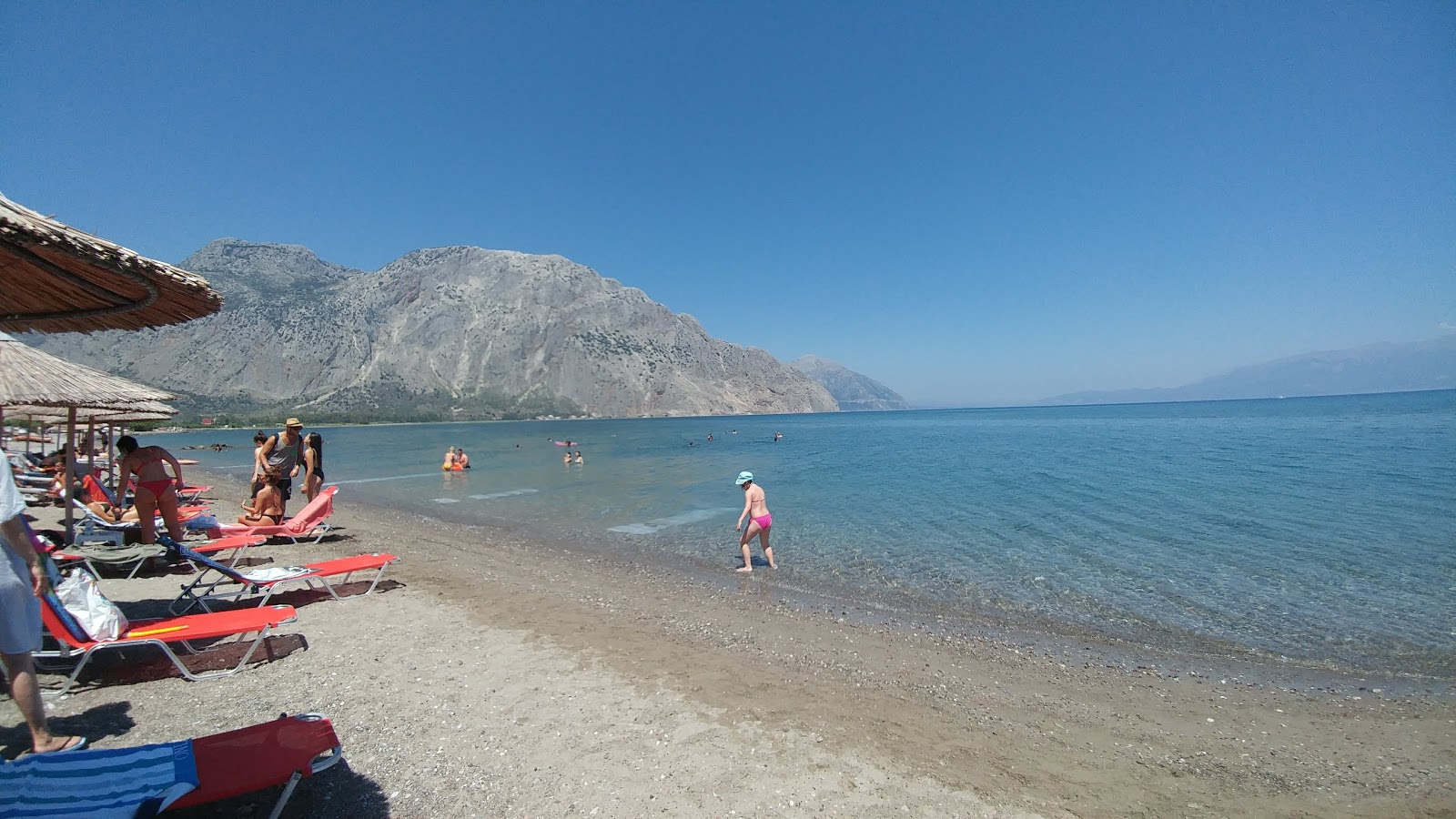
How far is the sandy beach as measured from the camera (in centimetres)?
374

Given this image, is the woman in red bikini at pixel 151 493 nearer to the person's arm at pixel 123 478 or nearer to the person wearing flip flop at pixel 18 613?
the person's arm at pixel 123 478

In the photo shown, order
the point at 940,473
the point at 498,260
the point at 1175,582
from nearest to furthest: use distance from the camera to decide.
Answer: the point at 1175,582 → the point at 940,473 → the point at 498,260

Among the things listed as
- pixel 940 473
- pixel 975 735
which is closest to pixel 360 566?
pixel 975 735

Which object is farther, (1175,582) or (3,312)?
(1175,582)

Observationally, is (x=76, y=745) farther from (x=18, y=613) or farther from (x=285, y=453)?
(x=285, y=453)

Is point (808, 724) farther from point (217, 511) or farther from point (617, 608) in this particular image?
point (217, 511)

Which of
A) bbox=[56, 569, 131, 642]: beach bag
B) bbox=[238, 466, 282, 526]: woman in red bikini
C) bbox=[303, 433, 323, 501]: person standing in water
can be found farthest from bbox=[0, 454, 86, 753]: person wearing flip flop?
bbox=[303, 433, 323, 501]: person standing in water

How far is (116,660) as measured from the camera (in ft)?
17.1

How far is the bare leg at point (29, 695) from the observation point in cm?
331

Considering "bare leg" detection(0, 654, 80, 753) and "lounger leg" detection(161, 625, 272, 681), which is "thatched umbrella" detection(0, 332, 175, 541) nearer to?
"lounger leg" detection(161, 625, 272, 681)

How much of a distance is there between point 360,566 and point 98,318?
4.52 metres

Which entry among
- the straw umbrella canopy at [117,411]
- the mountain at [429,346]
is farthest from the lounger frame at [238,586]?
the mountain at [429,346]

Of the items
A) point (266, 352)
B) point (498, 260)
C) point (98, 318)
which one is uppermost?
point (498, 260)

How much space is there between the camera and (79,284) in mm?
3633
